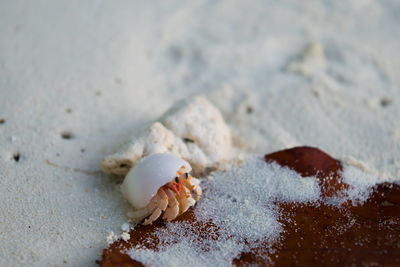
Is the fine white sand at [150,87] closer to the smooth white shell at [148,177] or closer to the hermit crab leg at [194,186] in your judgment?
the smooth white shell at [148,177]

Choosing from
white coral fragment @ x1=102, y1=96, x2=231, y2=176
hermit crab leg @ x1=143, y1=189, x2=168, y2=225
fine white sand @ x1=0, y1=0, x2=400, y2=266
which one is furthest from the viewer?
white coral fragment @ x1=102, y1=96, x2=231, y2=176

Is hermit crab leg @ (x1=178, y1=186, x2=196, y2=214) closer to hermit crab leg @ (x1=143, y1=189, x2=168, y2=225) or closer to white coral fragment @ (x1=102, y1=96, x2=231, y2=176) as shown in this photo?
hermit crab leg @ (x1=143, y1=189, x2=168, y2=225)

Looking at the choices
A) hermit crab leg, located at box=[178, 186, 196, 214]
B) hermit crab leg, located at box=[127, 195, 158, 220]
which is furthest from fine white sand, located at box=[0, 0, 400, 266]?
hermit crab leg, located at box=[178, 186, 196, 214]

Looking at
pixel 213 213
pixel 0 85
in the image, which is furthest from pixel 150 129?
pixel 0 85

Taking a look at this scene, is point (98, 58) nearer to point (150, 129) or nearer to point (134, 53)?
point (134, 53)

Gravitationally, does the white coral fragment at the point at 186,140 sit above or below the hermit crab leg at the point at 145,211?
above

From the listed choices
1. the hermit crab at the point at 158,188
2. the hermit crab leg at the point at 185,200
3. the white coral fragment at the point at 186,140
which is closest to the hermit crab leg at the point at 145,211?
the hermit crab at the point at 158,188
